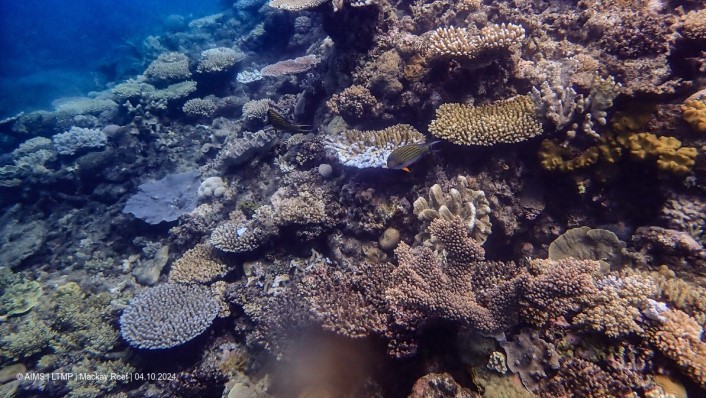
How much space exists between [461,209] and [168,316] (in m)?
4.63

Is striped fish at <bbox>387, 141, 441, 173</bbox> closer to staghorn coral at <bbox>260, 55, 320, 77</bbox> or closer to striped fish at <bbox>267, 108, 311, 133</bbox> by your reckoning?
striped fish at <bbox>267, 108, 311, 133</bbox>

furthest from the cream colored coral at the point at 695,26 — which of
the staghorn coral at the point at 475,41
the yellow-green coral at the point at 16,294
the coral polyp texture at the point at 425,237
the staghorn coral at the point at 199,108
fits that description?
the yellow-green coral at the point at 16,294

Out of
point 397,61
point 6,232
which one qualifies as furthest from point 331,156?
point 6,232

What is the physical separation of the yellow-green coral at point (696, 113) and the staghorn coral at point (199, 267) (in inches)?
247

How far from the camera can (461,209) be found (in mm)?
3846

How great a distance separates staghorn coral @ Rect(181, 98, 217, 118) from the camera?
32.8ft

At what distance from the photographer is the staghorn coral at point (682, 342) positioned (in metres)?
2.40

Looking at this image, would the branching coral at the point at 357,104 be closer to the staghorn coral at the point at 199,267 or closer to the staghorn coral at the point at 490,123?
the staghorn coral at the point at 490,123

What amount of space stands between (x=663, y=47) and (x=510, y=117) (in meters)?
1.97

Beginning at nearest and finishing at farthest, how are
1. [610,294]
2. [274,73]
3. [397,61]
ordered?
[610,294] → [397,61] → [274,73]

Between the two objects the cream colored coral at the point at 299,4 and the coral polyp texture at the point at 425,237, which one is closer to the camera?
the coral polyp texture at the point at 425,237

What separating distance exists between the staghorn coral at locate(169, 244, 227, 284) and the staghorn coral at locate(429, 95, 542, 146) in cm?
411

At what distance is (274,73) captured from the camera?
830cm

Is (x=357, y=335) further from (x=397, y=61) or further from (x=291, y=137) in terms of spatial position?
(x=291, y=137)
